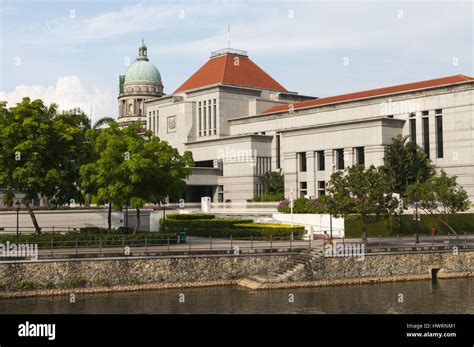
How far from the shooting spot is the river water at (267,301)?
3006cm

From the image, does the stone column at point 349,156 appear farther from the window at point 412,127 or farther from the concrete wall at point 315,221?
the concrete wall at point 315,221

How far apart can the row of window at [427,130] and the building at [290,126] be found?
110 mm

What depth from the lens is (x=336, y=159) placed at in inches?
2879

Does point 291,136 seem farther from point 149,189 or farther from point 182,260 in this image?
point 182,260

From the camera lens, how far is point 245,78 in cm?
9612

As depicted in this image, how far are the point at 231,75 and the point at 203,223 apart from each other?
44599 mm

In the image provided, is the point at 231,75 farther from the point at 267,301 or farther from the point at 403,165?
the point at 267,301

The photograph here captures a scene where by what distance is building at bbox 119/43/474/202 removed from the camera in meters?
68.6

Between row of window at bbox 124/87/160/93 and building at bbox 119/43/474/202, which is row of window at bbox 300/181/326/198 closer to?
building at bbox 119/43/474/202

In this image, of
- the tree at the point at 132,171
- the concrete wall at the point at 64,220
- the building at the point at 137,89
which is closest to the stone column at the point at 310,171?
the concrete wall at the point at 64,220

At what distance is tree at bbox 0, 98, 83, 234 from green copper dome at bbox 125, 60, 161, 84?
97.1 m

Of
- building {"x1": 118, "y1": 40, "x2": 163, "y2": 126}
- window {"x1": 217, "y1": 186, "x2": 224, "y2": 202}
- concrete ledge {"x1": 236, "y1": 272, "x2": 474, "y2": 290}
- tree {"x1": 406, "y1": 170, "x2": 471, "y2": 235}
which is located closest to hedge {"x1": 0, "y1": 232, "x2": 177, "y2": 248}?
concrete ledge {"x1": 236, "y1": 272, "x2": 474, "y2": 290}
